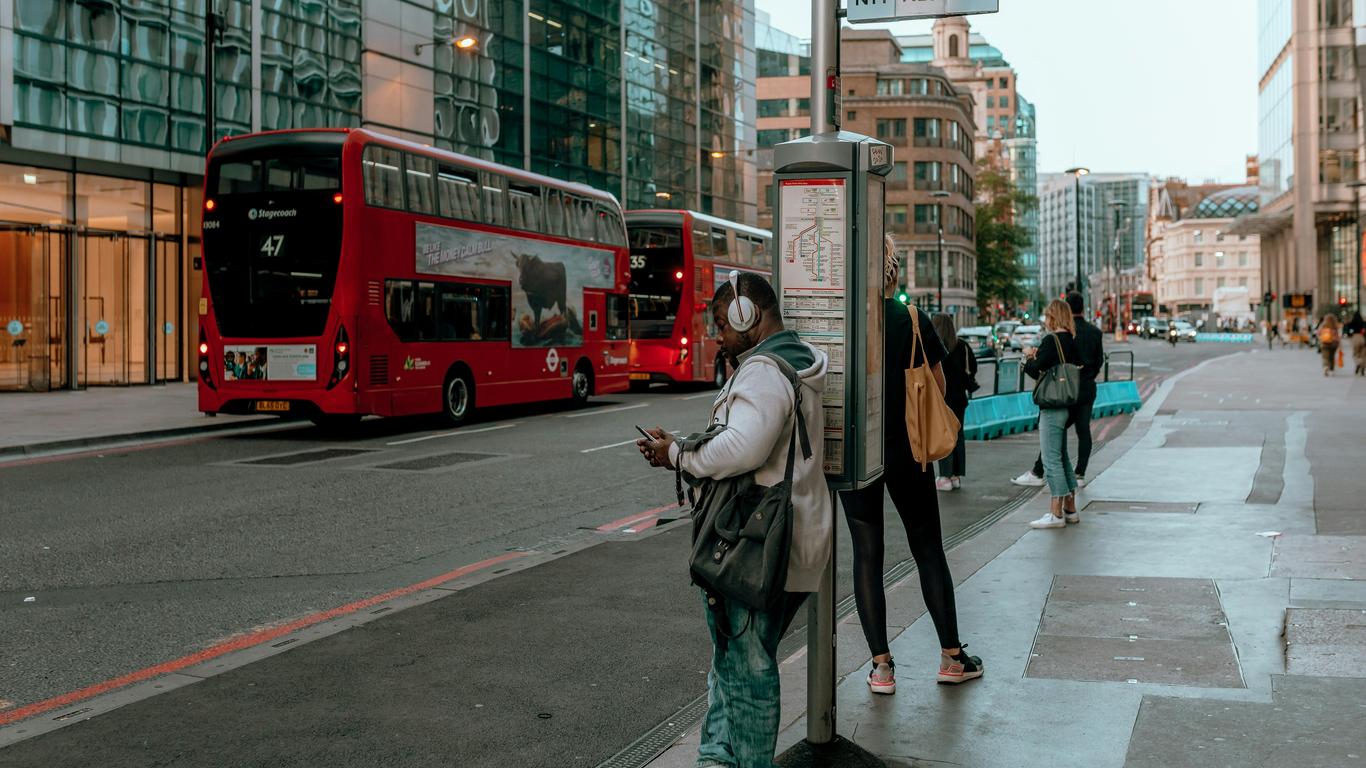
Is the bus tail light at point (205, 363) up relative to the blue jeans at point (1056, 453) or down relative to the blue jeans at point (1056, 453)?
up

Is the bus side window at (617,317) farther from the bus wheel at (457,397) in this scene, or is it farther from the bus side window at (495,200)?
the bus wheel at (457,397)

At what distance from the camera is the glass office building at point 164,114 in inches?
958

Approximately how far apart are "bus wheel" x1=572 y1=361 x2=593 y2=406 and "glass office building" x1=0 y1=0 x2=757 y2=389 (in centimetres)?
751

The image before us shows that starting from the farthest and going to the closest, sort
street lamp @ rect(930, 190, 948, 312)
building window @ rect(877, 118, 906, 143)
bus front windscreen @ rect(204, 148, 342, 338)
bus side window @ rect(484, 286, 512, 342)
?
1. building window @ rect(877, 118, 906, 143)
2. street lamp @ rect(930, 190, 948, 312)
3. bus side window @ rect(484, 286, 512, 342)
4. bus front windscreen @ rect(204, 148, 342, 338)

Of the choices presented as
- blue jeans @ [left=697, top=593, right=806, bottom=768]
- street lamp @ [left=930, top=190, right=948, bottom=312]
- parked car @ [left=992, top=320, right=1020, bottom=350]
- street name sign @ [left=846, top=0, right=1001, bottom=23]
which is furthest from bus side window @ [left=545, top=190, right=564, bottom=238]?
parked car @ [left=992, top=320, right=1020, bottom=350]

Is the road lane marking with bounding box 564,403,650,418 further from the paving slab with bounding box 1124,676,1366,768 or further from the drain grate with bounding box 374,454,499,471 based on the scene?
the paving slab with bounding box 1124,676,1366,768

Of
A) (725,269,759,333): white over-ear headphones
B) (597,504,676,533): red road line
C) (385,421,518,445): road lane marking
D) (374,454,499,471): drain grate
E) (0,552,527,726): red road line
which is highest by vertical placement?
(725,269,759,333): white over-ear headphones

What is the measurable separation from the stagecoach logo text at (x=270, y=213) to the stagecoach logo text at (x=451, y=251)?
6.74 feet

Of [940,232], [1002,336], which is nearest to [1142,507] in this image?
[1002,336]

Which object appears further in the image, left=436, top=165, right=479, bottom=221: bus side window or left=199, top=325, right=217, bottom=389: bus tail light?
left=436, top=165, right=479, bottom=221: bus side window

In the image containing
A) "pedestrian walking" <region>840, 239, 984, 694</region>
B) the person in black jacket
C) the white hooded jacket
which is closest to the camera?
the white hooded jacket

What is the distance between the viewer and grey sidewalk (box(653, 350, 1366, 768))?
4.49m

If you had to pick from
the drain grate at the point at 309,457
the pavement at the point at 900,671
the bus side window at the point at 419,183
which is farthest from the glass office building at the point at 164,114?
the pavement at the point at 900,671

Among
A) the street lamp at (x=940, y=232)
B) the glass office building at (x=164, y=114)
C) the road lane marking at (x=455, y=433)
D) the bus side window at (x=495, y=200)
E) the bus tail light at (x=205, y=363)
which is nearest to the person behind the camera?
the road lane marking at (x=455, y=433)
